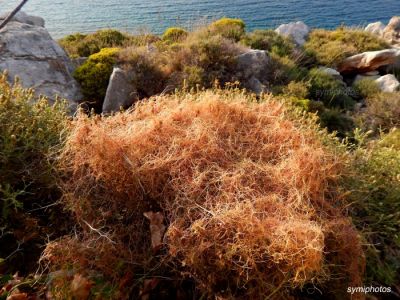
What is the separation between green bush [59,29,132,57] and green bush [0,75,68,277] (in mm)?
5554

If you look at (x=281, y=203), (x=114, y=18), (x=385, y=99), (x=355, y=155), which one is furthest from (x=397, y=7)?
(x=281, y=203)

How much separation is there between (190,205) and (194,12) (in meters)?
12.6

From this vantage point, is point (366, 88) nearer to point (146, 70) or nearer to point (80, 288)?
point (146, 70)

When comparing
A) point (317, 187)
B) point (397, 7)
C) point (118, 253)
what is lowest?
point (397, 7)

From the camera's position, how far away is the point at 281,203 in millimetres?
1741

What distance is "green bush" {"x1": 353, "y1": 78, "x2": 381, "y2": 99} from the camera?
22.0 feet

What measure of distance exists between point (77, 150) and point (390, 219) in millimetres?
2173

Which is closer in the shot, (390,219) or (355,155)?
(390,219)

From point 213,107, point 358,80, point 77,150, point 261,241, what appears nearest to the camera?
point 261,241

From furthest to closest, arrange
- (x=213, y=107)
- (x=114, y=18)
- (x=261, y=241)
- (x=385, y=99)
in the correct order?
(x=114, y=18), (x=385, y=99), (x=213, y=107), (x=261, y=241)

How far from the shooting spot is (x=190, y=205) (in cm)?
181

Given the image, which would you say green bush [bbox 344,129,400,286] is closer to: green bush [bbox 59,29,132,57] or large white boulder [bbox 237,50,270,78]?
large white boulder [bbox 237,50,270,78]

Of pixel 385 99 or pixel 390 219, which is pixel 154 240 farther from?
pixel 385 99

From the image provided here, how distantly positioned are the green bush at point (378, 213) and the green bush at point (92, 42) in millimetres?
6659
